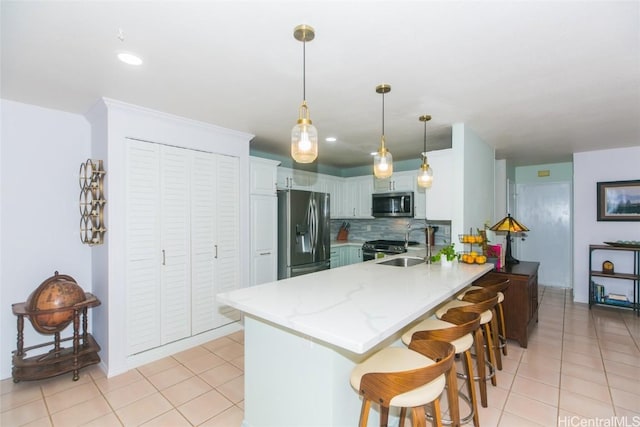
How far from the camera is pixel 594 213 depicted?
4723 millimetres

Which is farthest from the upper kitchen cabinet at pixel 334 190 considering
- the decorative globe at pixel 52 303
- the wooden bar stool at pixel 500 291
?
the decorative globe at pixel 52 303

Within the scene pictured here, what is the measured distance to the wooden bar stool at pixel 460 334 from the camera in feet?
5.31

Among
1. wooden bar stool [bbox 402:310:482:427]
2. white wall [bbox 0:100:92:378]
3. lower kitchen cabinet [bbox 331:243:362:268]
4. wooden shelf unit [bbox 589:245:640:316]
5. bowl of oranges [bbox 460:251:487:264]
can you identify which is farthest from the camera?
lower kitchen cabinet [bbox 331:243:362:268]

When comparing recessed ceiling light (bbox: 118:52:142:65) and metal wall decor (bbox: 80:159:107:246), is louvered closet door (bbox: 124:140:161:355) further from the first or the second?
recessed ceiling light (bbox: 118:52:142:65)

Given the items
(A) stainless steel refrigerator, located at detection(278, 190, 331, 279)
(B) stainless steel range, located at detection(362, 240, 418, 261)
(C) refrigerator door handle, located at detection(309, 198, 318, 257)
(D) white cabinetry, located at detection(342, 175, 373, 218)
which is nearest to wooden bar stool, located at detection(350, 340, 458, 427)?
(A) stainless steel refrigerator, located at detection(278, 190, 331, 279)

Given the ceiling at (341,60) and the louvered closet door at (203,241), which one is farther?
the louvered closet door at (203,241)

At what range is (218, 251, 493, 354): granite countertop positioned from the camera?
1334 millimetres

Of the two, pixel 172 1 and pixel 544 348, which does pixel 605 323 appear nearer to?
pixel 544 348

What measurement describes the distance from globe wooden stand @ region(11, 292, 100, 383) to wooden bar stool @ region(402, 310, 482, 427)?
8.98ft

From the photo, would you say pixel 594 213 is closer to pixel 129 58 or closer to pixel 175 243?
pixel 175 243

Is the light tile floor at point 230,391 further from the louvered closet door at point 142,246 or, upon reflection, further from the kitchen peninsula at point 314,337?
the kitchen peninsula at point 314,337

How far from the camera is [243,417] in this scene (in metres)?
2.15

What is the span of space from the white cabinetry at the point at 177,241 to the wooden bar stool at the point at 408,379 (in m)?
2.35

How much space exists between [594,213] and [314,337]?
551 cm
